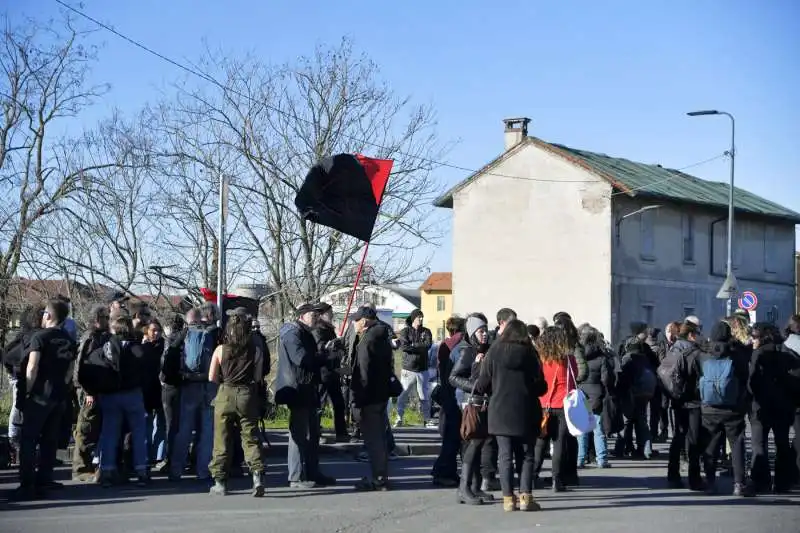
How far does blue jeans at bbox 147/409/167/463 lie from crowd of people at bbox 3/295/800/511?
0.04 metres

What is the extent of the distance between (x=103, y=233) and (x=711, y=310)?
2857 centimetres

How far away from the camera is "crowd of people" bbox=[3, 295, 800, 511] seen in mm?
10992

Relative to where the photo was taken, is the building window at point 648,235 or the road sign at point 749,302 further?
the building window at point 648,235

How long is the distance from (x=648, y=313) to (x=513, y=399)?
33703 millimetres

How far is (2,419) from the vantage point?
18.5 m

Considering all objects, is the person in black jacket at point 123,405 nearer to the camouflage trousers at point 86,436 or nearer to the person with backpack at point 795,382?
the camouflage trousers at point 86,436

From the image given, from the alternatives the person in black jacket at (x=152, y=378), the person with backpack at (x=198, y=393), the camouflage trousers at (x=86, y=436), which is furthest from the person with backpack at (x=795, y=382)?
the camouflage trousers at (x=86, y=436)

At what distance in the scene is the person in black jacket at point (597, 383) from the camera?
14375 mm

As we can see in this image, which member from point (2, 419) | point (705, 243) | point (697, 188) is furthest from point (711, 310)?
point (2, 419)

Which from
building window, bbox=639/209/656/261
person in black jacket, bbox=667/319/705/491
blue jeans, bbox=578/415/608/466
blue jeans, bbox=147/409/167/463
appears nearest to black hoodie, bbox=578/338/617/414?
blue jeans, bbox=578/415/608/466

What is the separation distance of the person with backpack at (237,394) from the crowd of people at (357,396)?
0.04ft

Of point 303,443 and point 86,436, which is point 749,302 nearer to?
point 303,443

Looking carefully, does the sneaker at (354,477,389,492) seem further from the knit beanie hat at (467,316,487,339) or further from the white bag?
the white bag

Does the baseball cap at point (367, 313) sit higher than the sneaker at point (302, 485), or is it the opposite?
the baseball cap at point (367, 313)
